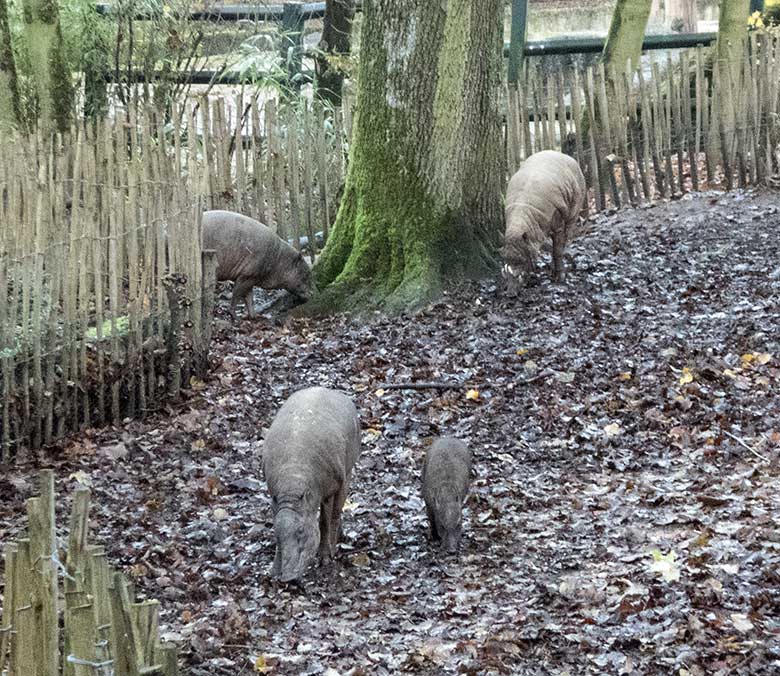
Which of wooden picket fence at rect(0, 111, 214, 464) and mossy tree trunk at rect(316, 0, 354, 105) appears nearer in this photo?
wooden picket fence at rect(0, 111, 214, 464)

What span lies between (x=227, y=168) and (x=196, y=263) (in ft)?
9.31

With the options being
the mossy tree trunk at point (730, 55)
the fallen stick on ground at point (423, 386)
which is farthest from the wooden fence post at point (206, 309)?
the mossy tree trunk at point (730, 55)

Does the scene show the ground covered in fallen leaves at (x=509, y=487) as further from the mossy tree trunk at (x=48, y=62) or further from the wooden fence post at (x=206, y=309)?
the mossy tree trunk at (x=48, y=62)

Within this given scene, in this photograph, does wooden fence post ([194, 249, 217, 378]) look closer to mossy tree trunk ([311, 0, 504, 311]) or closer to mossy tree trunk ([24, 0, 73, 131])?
mossy tree trunk ([311, 0, 504, 311])

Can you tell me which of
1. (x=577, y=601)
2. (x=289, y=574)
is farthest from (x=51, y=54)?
(x=577, y=601)

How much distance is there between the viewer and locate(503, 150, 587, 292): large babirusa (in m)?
11.0

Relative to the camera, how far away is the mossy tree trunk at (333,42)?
57.5 ft

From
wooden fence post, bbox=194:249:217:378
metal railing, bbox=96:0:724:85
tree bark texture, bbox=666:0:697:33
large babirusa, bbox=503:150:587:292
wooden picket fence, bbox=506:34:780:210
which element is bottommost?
wooden fence post, bbox=194:249:217:378

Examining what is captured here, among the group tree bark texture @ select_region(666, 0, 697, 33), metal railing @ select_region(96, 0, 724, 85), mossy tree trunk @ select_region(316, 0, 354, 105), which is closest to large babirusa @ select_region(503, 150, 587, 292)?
mossy tree trunk @ select_region(316, 0, 354, 105)

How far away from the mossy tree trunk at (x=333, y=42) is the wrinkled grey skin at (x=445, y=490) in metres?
11.5

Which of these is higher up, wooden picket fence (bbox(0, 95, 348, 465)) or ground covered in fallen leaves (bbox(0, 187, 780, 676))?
wooden picket fence (bbox(0, 95, 348, 465))


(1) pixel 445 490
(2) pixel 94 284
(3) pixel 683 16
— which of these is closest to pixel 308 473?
(1) pixel 445 490

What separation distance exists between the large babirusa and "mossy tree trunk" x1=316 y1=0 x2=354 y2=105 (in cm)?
633

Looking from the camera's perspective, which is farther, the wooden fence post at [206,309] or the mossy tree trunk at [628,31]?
the mossy tree trunk at [628,31]
